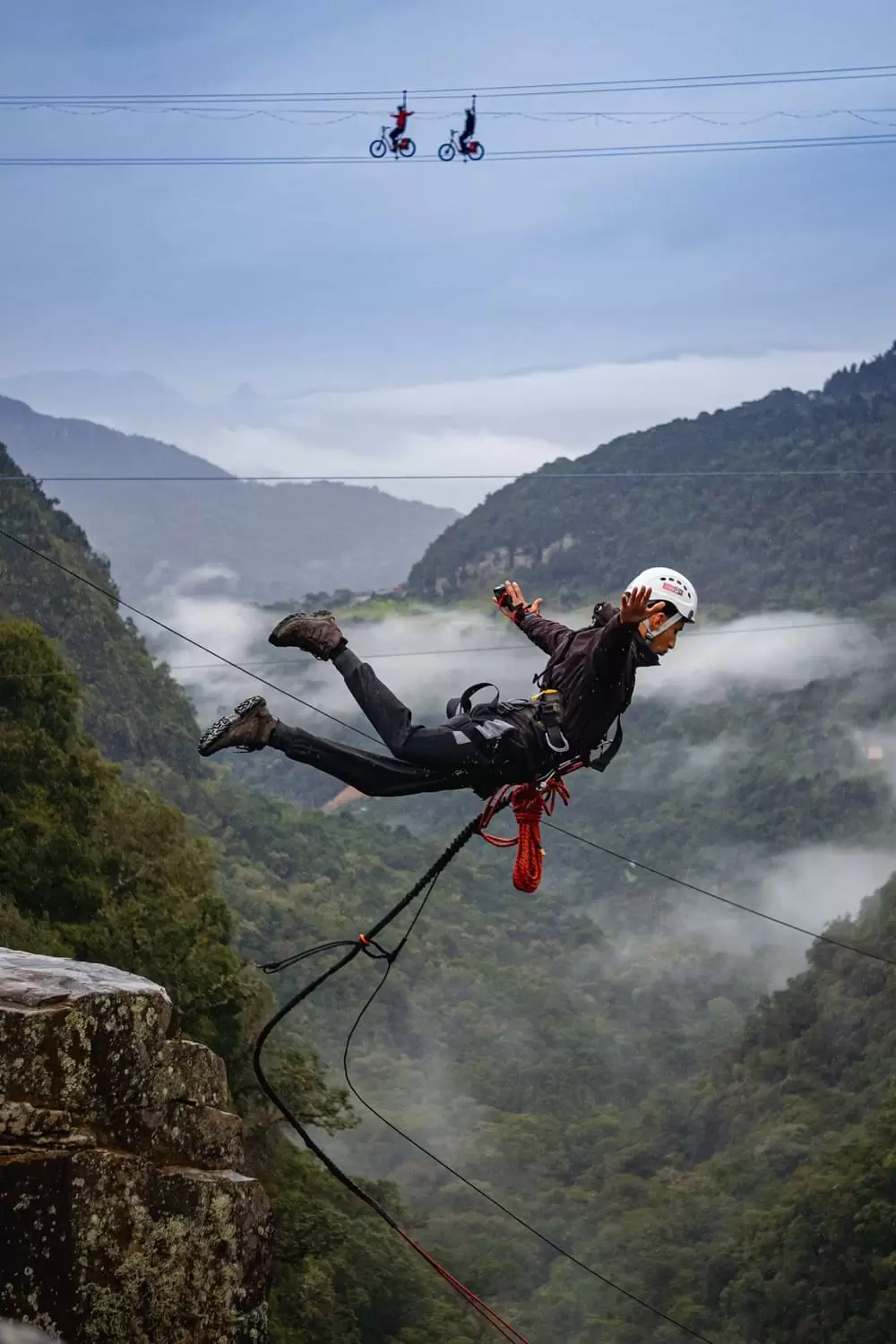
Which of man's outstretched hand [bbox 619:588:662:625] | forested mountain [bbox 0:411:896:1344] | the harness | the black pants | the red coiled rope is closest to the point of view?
man's outstretched hand [bbox 619:588:662:625]

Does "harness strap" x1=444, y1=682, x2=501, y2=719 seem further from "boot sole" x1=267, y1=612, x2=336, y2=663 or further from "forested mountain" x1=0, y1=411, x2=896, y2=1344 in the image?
"forested mountain" x1=0, y1=411, x2=896, y2=1344

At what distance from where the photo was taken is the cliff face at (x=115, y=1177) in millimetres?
6109

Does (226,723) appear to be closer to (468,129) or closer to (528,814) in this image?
(528,814)

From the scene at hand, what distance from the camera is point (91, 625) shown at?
206ft

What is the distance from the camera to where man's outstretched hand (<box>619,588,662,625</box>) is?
7.07m

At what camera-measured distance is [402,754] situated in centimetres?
736

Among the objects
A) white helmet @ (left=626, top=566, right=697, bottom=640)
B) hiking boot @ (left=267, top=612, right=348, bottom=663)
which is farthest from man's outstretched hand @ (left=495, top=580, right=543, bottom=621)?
hiking boot @ (left=267, top=612, right=348, bottom=663)

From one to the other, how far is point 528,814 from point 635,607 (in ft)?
5.16

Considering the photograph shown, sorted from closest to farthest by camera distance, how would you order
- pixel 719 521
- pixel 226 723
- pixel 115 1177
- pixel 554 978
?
pixel 115 1177 → pixel 226 723 → pixel 554 978 → pixel 719 521

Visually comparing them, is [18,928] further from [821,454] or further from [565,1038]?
[821,454]

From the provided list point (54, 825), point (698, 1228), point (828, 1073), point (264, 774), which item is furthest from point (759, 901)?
point (54, 825)

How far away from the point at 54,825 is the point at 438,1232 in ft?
113

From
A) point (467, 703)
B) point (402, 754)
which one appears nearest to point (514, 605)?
point (467, 703)

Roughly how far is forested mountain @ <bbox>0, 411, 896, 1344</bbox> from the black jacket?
13.6 metres
